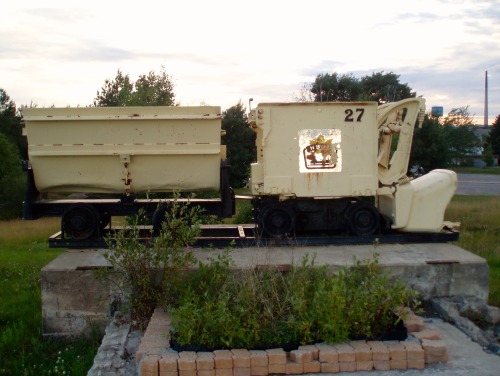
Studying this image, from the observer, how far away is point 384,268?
7441mm

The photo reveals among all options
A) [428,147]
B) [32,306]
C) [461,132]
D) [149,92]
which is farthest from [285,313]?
[461,132]

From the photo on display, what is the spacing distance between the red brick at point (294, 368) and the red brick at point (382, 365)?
2.19 ft

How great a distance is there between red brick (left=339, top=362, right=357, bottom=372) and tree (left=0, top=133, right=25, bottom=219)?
26.1 metres

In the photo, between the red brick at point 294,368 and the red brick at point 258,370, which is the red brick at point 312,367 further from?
the red brick at point 258,370

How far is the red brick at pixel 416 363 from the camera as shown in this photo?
513 cm

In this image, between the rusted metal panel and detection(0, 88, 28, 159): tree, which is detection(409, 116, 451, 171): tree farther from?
detection(0, 88, 28, 159): tree

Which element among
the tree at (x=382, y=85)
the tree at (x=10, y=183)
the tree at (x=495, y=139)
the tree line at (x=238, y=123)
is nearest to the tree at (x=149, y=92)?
the tree line at (x=238, y=123)

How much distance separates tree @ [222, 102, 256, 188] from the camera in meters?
26.1

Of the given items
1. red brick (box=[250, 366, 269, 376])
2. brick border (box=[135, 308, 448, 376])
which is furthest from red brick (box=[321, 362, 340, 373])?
red brick (box=[250, 366, 269, 376])

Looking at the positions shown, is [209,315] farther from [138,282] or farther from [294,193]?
[294,193]

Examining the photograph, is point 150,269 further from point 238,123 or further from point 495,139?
point 495,139

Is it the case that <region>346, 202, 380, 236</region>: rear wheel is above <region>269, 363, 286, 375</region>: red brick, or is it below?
above

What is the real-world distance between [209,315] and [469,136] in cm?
5774

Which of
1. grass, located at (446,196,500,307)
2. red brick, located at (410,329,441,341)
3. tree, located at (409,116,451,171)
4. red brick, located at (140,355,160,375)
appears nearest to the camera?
red brick, located at (140,355,160,375)
